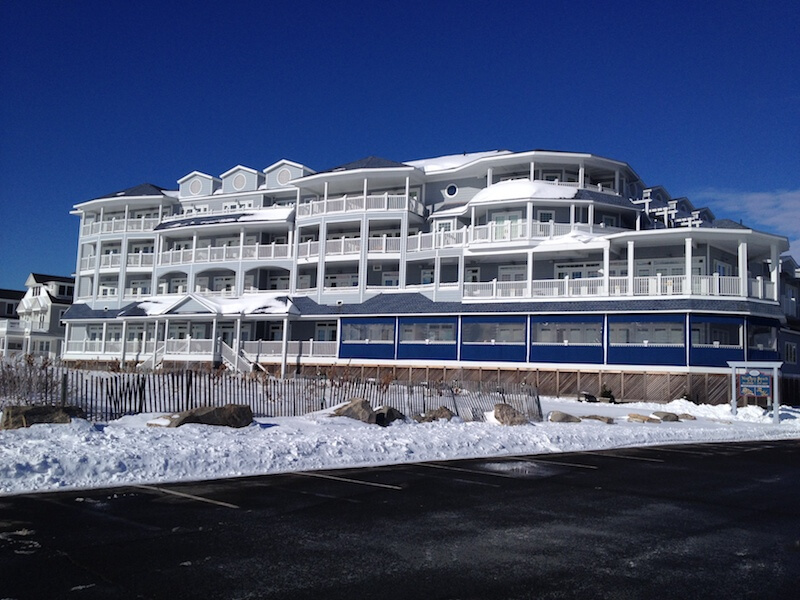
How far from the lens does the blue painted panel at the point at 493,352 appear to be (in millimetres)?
39062

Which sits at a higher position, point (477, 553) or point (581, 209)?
point (581, 209)

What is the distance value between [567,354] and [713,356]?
7.06 metres

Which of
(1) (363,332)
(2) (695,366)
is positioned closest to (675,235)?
(2) (695,366)

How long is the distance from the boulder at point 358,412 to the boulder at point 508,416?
4612mm

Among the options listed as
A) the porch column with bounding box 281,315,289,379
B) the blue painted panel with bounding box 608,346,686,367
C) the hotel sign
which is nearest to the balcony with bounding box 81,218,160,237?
the porch column with bounding box 281,315,289,379

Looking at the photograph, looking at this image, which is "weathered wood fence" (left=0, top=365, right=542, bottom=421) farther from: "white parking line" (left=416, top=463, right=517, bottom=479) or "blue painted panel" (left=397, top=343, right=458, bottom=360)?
"blue painted panel" (left=397, top=343, right=458, bottom=360)

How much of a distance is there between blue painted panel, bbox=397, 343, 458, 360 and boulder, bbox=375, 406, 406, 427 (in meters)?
21.1

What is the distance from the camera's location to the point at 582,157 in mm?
44656

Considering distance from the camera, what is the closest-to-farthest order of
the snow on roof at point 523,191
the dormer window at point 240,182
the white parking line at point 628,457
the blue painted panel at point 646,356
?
the white parking line at point 628,457 < the blue painted panel at point 646,356 < the snow on roof at point 523,191 < the dormer window at point 240,182

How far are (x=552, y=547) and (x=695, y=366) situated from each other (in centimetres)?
2925

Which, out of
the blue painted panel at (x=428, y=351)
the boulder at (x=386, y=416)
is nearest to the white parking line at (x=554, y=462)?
the boulder at (x=386, y=416)

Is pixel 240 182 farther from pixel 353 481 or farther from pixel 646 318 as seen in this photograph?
pixel 353 481

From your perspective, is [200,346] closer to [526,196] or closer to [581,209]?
[526,196]

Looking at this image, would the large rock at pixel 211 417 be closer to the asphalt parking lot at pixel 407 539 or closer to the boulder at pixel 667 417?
the asphalt parking lot at pixel 407 539
